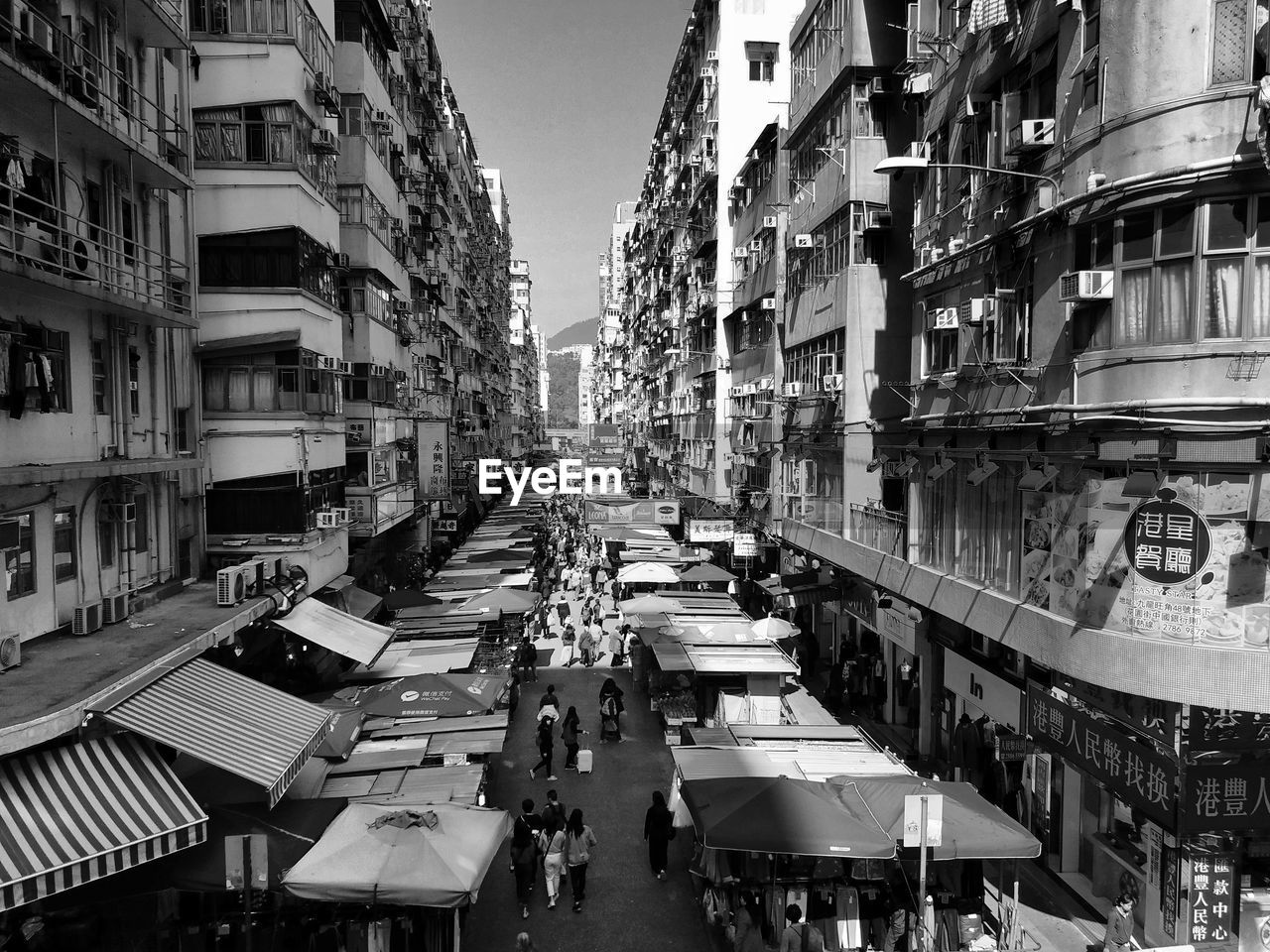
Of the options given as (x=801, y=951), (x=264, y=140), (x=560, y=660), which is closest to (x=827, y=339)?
(x=560, y=660)

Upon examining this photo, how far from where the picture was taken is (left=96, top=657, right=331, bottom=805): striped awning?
10344mm

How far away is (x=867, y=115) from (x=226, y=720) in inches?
732

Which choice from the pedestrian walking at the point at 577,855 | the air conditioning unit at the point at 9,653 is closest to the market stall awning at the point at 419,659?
the pedestrian walking at the point at 577,855

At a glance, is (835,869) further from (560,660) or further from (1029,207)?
(560,660)

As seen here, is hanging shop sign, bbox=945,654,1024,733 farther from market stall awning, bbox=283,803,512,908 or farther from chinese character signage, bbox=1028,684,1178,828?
market stall awning, bbox=283,803,512,908

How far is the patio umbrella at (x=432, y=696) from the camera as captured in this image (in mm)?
14711

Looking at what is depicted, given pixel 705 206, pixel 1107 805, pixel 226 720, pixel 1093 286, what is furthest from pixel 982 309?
pixel 705 206

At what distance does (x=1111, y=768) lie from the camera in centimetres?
1162

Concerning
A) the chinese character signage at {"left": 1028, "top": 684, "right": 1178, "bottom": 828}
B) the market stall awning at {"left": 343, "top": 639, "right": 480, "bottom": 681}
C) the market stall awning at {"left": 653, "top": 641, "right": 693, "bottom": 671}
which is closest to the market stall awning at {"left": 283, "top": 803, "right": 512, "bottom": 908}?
the market stall awning at {"left": 343, "top": 639, "right": 480, "bottom": 681}

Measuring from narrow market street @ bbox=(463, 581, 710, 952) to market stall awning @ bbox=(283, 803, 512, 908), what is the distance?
255 cm

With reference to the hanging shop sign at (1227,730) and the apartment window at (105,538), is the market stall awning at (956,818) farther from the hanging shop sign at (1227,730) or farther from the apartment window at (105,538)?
the apartment window at (105,538)

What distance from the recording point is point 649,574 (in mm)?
28266

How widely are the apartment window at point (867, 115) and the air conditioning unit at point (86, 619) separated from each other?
59.9 ft

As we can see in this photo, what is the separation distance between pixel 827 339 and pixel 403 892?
1782 centimetres
